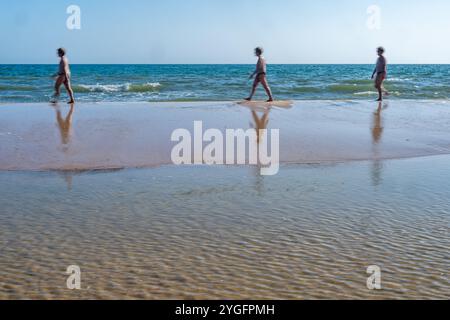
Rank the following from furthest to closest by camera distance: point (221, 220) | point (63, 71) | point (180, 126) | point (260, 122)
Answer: point (63, 71) → point (260, 122) → point (180, 126) → point (221, 220)

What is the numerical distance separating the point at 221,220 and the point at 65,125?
6276mm

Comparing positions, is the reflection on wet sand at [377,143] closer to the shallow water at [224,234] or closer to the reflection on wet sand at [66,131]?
the shallow water at [224,234]

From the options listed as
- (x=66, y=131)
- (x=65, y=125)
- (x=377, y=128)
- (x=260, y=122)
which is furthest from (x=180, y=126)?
(x=377, y=128)

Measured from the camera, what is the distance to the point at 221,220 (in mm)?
4551

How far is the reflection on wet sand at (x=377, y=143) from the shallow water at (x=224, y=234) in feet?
0.28

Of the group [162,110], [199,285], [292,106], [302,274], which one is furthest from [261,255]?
[292,106]

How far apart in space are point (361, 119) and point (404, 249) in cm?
764

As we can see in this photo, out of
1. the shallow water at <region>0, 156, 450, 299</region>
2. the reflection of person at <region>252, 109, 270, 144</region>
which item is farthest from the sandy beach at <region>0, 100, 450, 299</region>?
the reflection of person at <region>252, 109, 270, 144</region>

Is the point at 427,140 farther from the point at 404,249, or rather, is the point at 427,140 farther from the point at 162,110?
the point at 162,110

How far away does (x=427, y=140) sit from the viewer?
8.80 m

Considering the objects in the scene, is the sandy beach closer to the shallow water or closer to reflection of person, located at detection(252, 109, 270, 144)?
the shallow water

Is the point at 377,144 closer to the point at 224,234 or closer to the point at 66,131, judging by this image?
the point at 224,234

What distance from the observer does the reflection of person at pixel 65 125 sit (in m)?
8.49

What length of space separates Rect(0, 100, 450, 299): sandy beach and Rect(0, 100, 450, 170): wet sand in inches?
2.3
